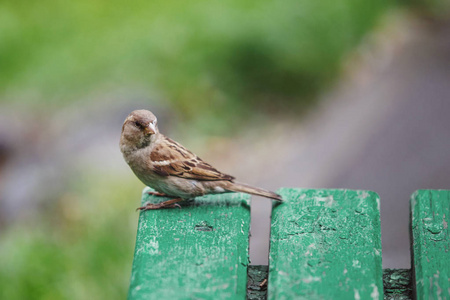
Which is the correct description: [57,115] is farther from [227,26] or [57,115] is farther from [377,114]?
[377,114]

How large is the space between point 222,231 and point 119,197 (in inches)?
140

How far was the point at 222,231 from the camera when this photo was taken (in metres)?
2.22

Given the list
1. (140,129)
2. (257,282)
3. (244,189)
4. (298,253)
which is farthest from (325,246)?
(140,129)

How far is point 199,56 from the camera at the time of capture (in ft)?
23.5

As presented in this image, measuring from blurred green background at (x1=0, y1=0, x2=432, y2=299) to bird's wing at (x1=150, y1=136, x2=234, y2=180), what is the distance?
1.89 metres

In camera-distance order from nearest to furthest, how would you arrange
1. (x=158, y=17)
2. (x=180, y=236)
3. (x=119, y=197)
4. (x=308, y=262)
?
(x=308, y=262) < (x=180, y=236) < (x=119, y=197) < (x=158, y=17)

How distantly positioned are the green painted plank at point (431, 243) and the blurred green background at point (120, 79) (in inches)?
131

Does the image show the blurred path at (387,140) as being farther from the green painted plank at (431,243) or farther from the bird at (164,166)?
the green painted plank at (431,243)

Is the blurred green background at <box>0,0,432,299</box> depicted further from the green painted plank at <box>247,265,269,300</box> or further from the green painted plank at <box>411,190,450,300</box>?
the green painted plank at <box>411,190,450,300</box>

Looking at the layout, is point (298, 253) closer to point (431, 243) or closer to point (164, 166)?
point (431, 243)

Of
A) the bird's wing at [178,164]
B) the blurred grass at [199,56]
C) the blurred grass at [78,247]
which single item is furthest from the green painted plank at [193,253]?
the blurred grass at [199,56]

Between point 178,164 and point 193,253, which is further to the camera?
point 178,164

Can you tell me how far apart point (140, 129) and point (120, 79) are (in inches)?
151

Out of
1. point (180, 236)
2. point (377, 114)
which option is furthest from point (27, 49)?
point (180, 236)
